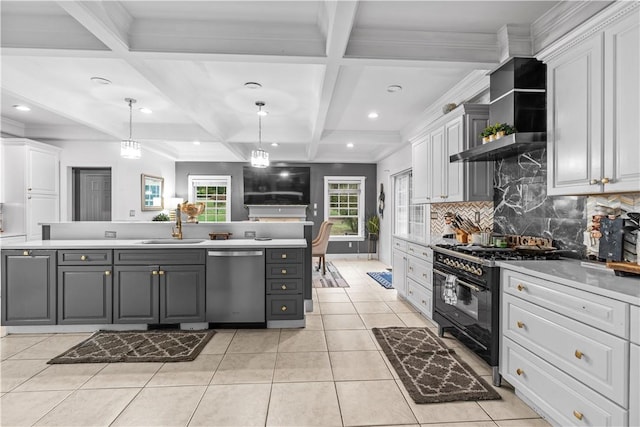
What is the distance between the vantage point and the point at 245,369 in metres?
2.60

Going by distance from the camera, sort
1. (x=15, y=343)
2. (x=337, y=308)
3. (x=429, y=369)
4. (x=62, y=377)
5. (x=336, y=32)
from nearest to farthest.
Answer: (x=336, y=32), (x=62, y=377), (x=429, y=369), (x=15, y=343), (x=337, y=308)

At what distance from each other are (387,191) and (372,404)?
18.7ft

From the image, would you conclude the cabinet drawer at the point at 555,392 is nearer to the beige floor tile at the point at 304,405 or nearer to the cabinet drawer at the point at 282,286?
the beige floor tile at the point at 304,405

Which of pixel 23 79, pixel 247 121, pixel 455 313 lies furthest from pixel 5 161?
pixel 455 313

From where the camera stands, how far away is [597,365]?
5.23 ft

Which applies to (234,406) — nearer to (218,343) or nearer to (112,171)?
(218,343)

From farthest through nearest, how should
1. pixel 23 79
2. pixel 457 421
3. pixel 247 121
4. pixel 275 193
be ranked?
pixel 275 193, pixel 247 121, pixel 23 79, pixel 457 421

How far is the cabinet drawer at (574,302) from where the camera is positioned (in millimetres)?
1494

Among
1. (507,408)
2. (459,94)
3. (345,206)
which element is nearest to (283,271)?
(507,408)

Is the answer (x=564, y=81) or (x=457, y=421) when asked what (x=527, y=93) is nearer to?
(x=564, y=81)

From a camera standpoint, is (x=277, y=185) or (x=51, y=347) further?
(x=277, y=185)

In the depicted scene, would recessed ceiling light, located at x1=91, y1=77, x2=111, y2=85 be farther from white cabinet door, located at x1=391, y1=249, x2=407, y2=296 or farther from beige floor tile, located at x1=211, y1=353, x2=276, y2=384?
white cabinet door, located at x1=391, y1=249, x2=407, y2=296

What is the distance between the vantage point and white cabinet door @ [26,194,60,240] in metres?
5.10

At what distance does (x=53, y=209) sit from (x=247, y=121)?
364cm
